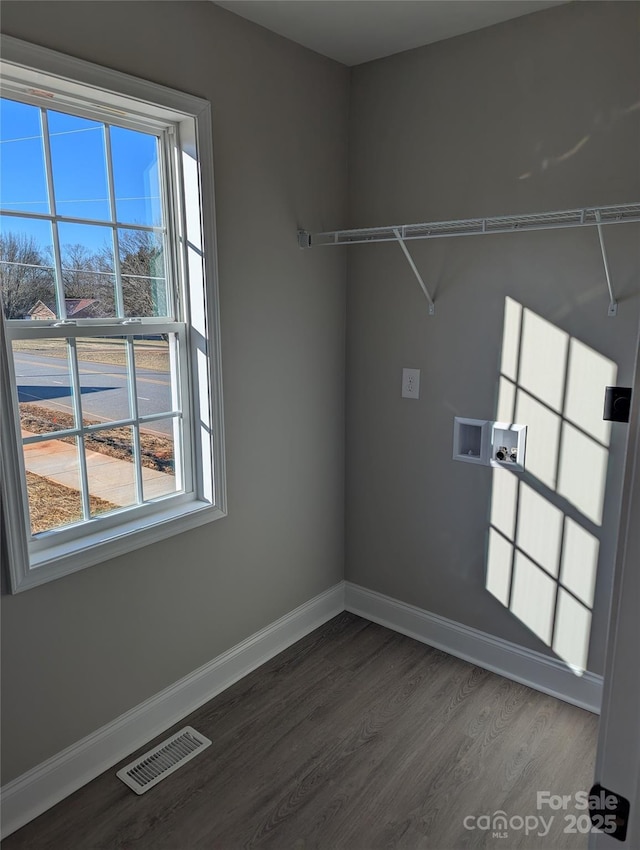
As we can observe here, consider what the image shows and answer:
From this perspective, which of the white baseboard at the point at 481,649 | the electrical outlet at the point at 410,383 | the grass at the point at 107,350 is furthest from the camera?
the electrical outlet at the point at 410,383

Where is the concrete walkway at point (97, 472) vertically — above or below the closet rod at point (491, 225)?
below

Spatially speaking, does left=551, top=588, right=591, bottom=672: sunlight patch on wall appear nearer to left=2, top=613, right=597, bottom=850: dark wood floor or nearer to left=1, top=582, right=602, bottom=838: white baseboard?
left=1, top=582, right=602, bottom=838: white baseboard

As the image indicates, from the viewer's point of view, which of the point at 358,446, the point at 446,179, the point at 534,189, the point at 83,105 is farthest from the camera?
the point at 358,446

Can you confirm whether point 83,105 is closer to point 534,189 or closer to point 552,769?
point 534,189

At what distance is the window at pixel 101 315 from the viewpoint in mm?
1737

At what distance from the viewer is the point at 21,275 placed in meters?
1.77

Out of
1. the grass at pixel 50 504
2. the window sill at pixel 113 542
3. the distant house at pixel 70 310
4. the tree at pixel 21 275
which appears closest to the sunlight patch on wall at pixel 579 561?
the window sill at pixel 113 542

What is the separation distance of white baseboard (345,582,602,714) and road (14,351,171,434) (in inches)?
54.8

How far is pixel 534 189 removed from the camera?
7.27 ft

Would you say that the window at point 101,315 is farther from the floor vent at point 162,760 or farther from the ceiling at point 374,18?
the floor vent at point 162,760

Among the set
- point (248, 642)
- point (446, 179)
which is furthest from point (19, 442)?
point (446, 179)

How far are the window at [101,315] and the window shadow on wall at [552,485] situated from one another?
3.74 ft

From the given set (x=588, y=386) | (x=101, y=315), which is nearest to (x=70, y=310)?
(x=101, y=315)

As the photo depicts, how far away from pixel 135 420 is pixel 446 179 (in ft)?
5.03
